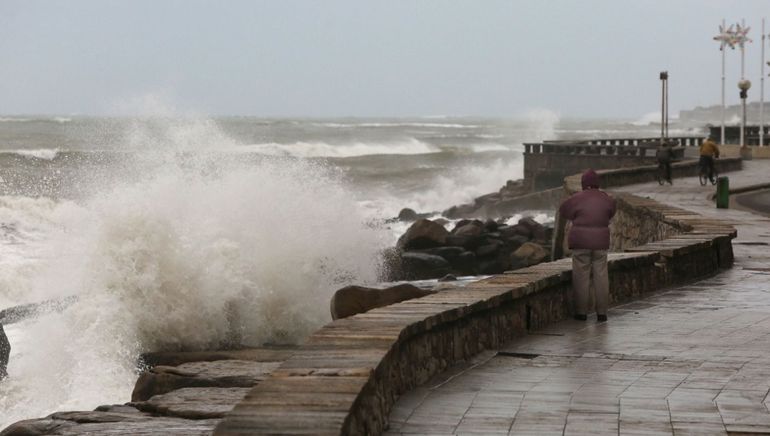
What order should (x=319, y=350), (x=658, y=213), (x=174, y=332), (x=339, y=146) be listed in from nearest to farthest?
(x=319, y=350)
(x=174, y=332)
(x=658, y=213)
(x=339, y=146)

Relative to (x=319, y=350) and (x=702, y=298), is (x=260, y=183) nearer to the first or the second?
(x=702, y=298)

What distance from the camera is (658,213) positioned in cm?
1844

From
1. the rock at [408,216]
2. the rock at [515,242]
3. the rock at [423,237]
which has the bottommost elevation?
the rock at [408,216]

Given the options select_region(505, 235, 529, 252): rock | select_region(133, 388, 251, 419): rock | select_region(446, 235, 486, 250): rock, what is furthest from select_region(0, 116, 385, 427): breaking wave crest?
select_region(133, 388, 251, 419): rock

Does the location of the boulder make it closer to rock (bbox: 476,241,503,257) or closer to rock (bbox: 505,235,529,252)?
rock (bbox: 476,241,503,257)

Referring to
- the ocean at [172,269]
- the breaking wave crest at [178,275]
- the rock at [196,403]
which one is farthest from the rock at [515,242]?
the rock at [196,403]

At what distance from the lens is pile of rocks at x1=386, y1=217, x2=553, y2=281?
25006 mm

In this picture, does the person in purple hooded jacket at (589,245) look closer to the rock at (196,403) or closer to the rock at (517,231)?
the rock at (196,403)

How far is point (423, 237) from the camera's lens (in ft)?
88.9

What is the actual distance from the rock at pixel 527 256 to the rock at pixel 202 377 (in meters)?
17.5

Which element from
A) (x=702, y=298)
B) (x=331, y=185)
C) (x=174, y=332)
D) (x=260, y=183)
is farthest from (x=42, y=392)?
(x=331, y=185)

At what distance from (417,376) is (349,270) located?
15825mm

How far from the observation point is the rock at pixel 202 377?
7988 mm

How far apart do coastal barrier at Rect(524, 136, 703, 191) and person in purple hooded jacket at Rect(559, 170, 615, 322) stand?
34215 millimetres
